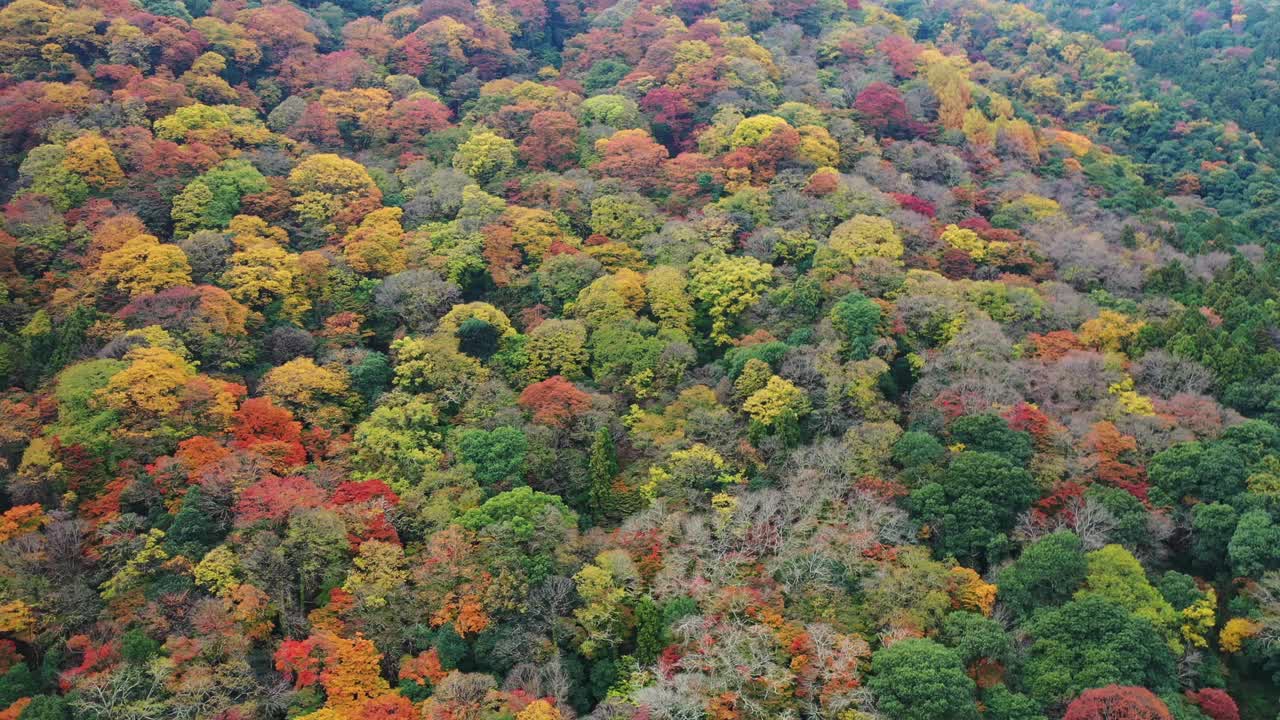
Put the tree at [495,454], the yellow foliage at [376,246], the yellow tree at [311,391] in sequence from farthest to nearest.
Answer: the yellow foliage at [376,246]
the yellow tree at [311,391]
the tree at [495,454]

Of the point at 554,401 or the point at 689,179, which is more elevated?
the point at 689,179

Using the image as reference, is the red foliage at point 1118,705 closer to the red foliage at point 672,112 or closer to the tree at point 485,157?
the tree at point 485,157

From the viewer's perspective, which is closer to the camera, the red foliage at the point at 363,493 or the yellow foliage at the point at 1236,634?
the yellow foliage at the point at 1236,634

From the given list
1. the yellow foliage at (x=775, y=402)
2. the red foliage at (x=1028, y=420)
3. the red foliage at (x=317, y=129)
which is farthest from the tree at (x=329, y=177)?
the red foliage at (x=1028, y=420)

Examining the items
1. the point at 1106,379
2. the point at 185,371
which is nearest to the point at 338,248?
the point at 185,371

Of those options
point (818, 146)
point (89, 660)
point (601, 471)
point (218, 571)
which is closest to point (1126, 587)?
point (601, 471)

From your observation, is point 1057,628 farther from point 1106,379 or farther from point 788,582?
point 1106,379

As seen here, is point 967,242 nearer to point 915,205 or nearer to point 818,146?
point 915,205
